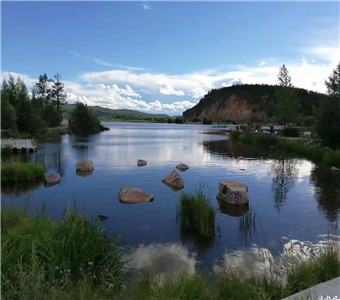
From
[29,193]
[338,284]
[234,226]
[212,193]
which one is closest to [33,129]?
[29,193]

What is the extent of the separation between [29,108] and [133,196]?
4482 cm

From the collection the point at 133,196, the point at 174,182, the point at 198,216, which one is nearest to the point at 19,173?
the point at 133,196

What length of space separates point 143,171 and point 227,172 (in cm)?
651

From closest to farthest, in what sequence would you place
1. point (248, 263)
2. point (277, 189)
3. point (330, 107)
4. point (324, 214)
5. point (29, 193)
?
point (248, 263)
point (324, 214)
point (29, 193)
point (277, 189)
point (330, 107)

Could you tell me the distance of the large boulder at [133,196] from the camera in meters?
15.2

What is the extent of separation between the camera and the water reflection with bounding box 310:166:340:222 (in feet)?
46.8

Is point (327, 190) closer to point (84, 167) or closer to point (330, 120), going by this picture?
point (330, 120)

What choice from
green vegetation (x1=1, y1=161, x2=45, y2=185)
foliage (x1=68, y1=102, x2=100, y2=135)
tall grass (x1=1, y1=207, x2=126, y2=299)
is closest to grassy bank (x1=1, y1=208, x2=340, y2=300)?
tall grass (x1=1, y1=207, x2=126, y2=299)

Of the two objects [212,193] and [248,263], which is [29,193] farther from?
[248,263]

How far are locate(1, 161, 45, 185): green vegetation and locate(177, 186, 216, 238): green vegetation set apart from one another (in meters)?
11.8

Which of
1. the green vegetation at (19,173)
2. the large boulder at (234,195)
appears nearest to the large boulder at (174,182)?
the large boulder at (234,195)

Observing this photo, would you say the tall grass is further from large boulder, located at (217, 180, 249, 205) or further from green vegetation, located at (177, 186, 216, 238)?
large boulder, located at (217, 180, 249, 205)

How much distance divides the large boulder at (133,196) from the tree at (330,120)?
2118 cm

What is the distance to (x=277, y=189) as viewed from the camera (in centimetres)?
1875
